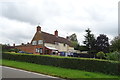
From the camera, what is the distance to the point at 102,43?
172 feet

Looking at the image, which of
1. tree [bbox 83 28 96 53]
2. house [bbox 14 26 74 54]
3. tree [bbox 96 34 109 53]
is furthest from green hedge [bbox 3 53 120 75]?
tree [bbox 96 34 109 53]

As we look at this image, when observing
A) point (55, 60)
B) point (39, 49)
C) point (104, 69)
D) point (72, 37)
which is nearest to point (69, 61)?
point (55, 60)

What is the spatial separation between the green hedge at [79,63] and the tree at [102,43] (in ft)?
130

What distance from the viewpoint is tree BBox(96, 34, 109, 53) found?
5197 centimetres

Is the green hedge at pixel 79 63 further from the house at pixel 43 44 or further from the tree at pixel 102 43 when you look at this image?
the tree at pixel 102 43

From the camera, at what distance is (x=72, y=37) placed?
8269cm

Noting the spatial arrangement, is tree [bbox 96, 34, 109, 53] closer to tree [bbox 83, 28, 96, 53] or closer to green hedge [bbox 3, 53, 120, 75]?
tree [bbox 83, 28, 96, 53]

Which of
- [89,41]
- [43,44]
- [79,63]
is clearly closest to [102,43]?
[89,41]

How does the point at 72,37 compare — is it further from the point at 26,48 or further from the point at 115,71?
the point at 115,71

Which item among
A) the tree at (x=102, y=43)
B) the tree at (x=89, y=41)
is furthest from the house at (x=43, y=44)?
the tree at (x=102, y=43)

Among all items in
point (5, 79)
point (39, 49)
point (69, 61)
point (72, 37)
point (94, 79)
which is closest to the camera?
point (5, 79)

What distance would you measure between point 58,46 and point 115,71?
35918mm

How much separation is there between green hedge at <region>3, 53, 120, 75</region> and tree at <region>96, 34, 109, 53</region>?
130 ft

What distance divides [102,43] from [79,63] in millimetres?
41938
